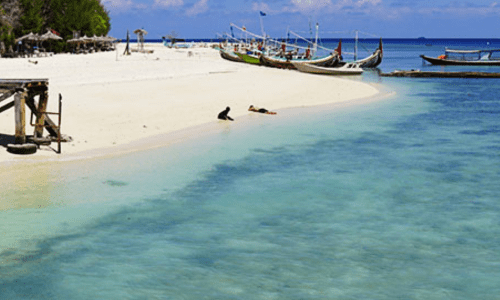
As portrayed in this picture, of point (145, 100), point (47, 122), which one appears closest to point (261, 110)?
point (145, 100)

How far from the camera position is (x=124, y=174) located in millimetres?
14828

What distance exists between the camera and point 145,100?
26531mm

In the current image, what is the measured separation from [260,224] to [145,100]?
16.4 meters

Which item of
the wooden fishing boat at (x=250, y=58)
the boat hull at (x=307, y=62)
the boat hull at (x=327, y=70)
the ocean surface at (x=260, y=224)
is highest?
the wooden fishing boat at (x=250, y=58)

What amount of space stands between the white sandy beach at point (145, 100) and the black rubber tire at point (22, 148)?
7.2 inches

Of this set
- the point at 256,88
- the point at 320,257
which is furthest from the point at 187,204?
the point at 256,88

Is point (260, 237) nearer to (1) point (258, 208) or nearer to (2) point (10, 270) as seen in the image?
(1) point (258, 208)

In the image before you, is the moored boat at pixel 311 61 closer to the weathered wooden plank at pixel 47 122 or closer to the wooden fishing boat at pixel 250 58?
the wooden fishing boat at pixel 250 58

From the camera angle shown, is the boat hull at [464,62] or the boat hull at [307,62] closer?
the boat hull at [307,62]

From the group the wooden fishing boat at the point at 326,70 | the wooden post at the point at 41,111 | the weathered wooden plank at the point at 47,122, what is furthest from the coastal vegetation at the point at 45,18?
A: the wooden post at the point at 41,111

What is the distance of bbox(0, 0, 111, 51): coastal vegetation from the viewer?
201 ft

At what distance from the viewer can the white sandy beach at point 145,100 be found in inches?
728

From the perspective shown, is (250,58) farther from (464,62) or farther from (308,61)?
(464,62)

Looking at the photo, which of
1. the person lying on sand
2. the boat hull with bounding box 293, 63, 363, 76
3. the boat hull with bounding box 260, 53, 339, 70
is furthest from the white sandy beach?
the boat hull with bounding box 260, 53, 339, 70
